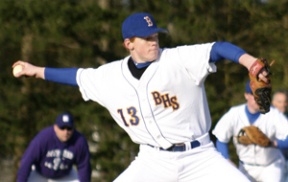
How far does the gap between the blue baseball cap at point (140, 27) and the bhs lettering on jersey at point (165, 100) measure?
1.52ft

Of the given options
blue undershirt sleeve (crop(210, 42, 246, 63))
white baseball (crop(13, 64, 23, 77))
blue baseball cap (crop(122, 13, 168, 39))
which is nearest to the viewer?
blue undershirt sleeve (crop(210, 42, 246, 63))

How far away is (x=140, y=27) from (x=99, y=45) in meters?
9.96

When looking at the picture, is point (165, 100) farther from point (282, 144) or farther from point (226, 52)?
point (282, 144)

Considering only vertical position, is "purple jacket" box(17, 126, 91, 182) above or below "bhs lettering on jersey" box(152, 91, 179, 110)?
below

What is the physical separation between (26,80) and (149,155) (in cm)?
1048

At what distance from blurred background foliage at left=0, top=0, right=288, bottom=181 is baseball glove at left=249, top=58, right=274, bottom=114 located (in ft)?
28.5

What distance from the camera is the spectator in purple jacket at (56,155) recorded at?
384 inches

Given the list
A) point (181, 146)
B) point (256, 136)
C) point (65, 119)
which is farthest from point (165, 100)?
point (65, 119)

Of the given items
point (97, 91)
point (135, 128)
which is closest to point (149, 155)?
point (135, 128)

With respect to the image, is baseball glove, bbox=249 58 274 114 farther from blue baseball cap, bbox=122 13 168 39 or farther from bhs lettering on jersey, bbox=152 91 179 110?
blue baseball cap, bbox=122 13 168 39

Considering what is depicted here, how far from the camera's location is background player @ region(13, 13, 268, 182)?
603 cm

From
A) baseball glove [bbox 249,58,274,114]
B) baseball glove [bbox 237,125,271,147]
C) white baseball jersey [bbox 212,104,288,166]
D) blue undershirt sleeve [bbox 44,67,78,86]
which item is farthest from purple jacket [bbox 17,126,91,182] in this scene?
baseball glove [bbox 249,58,274,114]

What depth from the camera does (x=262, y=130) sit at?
9297mm

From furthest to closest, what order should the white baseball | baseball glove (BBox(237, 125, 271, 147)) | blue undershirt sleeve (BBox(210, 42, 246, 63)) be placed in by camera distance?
baseball glove (BBox(237, 125, 271, 147)), the white baseball, blue undershirt sleeve (BBox(210, 42, 246, 63))
